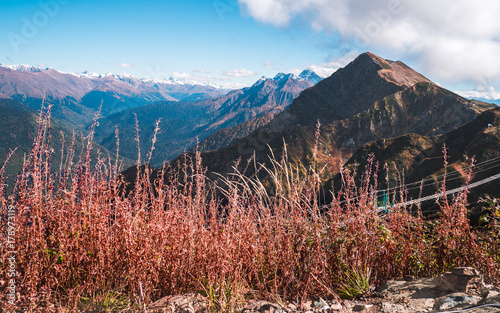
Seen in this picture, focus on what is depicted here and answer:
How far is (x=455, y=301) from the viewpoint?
264 centimetres

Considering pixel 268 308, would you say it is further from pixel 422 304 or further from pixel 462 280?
pixel 462 280

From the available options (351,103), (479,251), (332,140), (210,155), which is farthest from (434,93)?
(479,251)

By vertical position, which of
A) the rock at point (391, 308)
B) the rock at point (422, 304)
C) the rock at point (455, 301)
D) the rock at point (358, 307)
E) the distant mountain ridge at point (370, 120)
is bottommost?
the rock at point (358, 307)

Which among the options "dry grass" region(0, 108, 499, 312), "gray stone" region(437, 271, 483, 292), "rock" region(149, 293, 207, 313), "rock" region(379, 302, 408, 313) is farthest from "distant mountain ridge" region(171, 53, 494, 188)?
"rock" region(149, 293, 207, 313)

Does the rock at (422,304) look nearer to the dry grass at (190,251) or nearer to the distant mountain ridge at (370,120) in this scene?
the dry grass at (190,251)

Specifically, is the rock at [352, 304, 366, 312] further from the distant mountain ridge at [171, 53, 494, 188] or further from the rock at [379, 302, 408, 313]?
the distant mountain ridge at [171, 53, 494, 188]

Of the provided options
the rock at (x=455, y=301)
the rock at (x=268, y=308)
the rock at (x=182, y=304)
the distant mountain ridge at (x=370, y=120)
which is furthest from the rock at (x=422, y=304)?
the distant mountain ridge at (x=370, y=120)

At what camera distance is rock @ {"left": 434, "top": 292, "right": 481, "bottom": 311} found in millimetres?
2592

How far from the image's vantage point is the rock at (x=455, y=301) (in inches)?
102

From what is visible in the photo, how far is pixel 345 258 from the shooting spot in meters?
3.41

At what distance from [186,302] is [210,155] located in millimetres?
101468

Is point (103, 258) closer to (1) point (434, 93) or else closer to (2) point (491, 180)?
(2) point (491, 180)

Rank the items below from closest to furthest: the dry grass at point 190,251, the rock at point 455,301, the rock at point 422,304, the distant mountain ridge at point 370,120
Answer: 1. the rock at point 455,301
2. the rock at point 422,304
3. the dry grass at point 190,251
4. the distant mountain ridge at point 370,120

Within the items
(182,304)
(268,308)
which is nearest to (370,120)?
(268,308)
